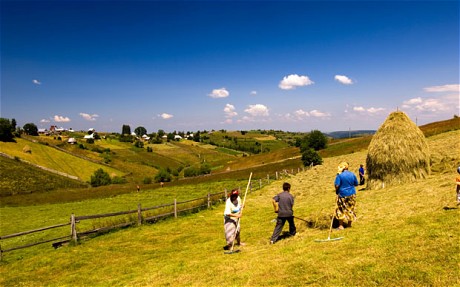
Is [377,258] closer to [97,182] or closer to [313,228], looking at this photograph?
[313,228]

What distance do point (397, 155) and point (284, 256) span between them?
578 inches

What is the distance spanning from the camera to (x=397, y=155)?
19750mm

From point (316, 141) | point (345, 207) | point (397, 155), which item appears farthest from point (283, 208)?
point (316, 141)

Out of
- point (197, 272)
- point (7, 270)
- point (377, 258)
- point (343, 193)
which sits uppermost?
point (343, 193)

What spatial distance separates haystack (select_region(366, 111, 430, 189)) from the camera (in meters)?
19.5

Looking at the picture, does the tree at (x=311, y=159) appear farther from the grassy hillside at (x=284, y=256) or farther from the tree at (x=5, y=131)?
the tree at (x=5, y=131)

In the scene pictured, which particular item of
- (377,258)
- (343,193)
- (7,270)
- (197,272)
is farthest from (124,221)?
(377,258)

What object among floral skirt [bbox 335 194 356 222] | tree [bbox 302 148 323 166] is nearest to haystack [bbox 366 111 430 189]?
floral skirt [bbox 335 194 356 222]

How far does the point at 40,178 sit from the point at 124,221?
6985 centimetres

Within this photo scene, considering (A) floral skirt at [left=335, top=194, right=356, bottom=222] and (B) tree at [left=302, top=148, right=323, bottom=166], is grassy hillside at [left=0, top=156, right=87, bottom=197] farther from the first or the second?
(A) floral skirt at [left=335, top=194, right=356, bottom=222]

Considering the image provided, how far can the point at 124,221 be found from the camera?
19.1 meters

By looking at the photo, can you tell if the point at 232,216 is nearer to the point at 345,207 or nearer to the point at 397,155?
the point at 345,207

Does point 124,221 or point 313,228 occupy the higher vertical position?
point 313,228

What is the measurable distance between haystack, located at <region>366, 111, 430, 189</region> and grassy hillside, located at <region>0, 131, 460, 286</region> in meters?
4.30
